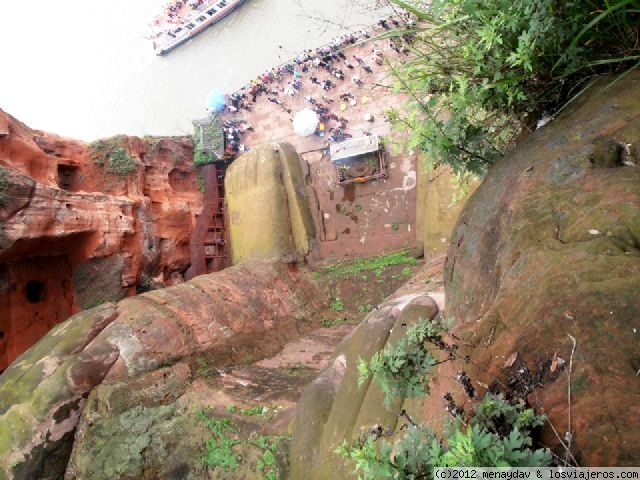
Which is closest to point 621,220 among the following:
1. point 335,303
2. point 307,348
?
point 307,348

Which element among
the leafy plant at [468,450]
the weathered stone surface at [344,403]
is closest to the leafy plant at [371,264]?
the weathered stone surface at [344,403]

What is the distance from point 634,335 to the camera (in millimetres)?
1836

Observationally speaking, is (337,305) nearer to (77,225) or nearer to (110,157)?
(77,225)

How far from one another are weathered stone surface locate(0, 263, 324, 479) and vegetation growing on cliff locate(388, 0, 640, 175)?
196 inches

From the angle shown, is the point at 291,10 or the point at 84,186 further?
the point at 291,10

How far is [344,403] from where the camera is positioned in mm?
4332

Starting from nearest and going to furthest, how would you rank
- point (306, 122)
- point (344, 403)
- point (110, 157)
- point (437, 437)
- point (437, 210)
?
1. point (437, 437)
2. point (344, 403)
3. point (437, 210)
4. point (110, 157)
5. point (306, 122)

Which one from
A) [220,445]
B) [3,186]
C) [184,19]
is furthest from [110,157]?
[184,19]

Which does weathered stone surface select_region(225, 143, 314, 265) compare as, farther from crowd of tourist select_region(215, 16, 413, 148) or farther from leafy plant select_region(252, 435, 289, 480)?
leafy plant select_region(252, 435, 289, 480)

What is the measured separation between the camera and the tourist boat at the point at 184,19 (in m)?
16.1

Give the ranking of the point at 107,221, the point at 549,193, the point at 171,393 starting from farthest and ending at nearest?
the point at 107,221
the point at 171,393
the point at 549,193

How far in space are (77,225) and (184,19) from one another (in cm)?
1185

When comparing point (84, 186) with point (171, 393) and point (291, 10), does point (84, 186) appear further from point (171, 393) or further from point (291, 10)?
point (291, 10)

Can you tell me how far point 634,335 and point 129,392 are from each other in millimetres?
6185
